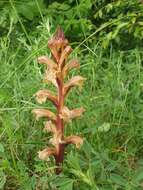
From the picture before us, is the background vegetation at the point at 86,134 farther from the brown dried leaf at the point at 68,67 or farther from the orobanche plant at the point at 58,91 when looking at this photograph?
the brown dried leaf at the point at 68,67

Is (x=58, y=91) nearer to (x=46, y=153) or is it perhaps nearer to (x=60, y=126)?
(x=60, y=126)

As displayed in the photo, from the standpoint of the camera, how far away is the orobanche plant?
2.07 m

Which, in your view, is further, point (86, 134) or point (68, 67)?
point (86, 134)

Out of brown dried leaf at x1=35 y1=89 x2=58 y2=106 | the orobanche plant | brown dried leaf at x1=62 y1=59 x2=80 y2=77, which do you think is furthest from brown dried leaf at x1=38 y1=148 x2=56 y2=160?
brown dried leaf at x1=62 y1=59 x2=80 y2=77

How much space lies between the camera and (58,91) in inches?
85.0

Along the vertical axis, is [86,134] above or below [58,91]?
below

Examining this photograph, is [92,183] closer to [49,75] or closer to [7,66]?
[49,75]

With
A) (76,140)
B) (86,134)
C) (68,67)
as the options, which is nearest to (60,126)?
(76,140)

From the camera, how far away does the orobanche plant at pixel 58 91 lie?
6.78ft

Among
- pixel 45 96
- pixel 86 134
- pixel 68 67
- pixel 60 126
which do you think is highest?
pixel 68 67

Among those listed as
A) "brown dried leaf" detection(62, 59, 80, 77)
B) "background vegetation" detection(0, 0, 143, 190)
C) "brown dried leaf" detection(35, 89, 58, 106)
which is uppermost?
"brown dried leaf" detection(62, 59, 80, 77)

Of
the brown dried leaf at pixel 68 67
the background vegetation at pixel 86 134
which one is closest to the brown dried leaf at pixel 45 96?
the brown dried leaf at pixel 68 67

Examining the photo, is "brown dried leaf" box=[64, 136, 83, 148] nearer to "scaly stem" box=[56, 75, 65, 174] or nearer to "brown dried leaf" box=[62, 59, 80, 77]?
"scaly stem" box=[56, 75, 65, 174]

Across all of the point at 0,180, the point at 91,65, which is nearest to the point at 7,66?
the point at 91,65
